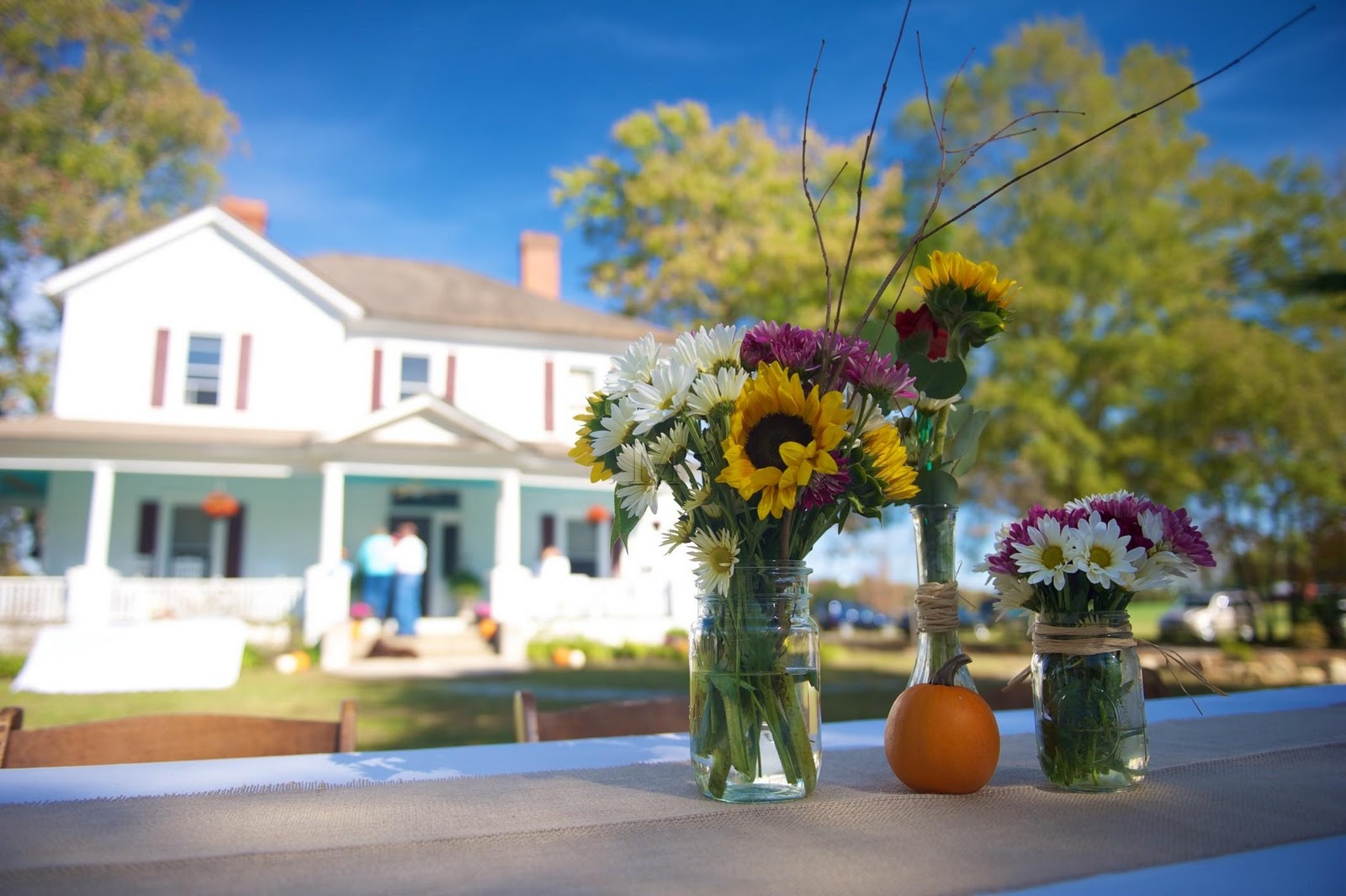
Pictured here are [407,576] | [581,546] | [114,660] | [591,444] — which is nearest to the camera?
[591,444]

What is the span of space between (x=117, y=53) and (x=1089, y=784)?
28067mm

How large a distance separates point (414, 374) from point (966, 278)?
668 inches

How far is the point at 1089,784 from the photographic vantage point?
1462mm

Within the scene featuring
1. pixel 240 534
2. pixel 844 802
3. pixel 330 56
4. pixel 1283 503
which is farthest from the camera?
pixel 330 56

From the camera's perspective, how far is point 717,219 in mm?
25516

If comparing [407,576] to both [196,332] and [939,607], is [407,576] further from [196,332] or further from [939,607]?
[939,607]

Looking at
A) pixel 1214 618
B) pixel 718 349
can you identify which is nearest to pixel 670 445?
pixel 718 349

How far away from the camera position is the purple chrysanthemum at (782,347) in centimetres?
148

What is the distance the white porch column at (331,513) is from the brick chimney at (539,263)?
827 centimetres

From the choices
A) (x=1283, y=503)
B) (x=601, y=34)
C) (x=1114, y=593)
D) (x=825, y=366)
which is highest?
(x=601, y=34)

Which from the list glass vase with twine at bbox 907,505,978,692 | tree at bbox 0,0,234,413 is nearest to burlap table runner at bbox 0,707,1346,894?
glass vase with twine at bbox 907,505,978,692

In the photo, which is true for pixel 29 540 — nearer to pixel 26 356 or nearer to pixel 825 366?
pixel 26 356

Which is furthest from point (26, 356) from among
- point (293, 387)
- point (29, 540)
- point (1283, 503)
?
point (1283, 503)

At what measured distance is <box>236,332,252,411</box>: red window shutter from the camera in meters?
16.1
